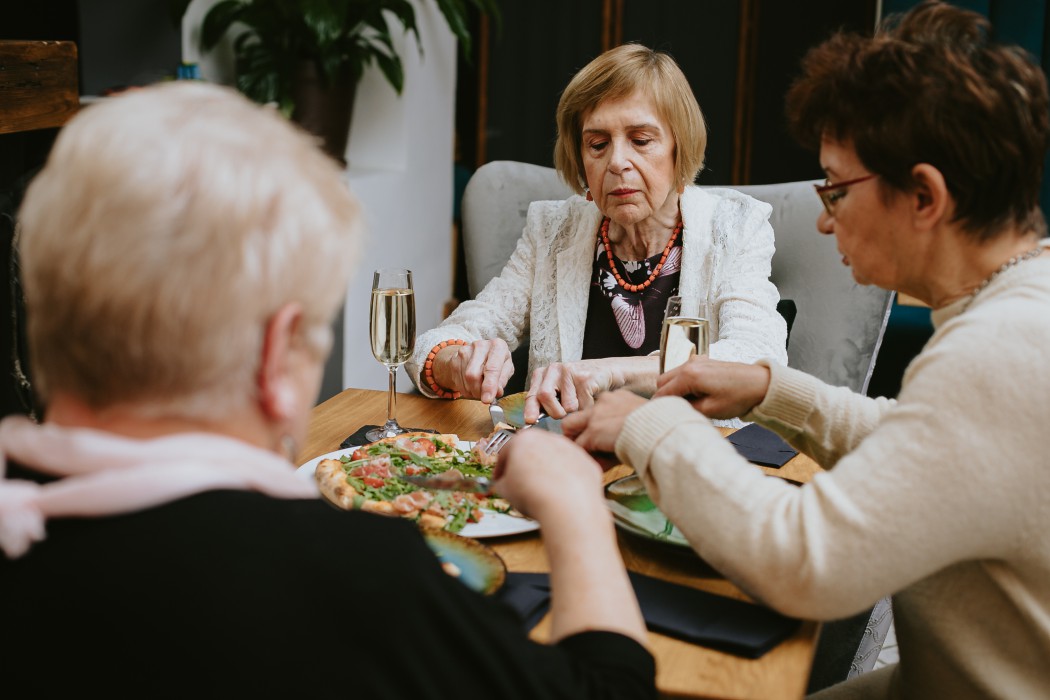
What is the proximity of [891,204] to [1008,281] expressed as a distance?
0.50 feet

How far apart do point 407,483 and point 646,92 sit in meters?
1.19

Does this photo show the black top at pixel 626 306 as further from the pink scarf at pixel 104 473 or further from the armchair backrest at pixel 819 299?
the pink scarf at pixel 104 473

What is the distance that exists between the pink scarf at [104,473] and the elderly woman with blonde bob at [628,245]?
125 centimetres

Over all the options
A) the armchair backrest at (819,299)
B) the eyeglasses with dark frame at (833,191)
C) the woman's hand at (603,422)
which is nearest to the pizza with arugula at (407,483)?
the woman's hand at (603,422)

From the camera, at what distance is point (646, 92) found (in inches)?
83.9

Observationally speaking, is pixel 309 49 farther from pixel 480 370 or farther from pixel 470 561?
pixel 470 561

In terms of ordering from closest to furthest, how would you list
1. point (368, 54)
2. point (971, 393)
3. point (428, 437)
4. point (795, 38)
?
point (971, 393) < point (428, 437) < point (368, 54) < point (795, 38)

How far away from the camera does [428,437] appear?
1.45 meters

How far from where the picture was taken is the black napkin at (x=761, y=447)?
4.87 ft

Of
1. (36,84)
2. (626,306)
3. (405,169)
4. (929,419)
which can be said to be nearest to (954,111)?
(929,419)

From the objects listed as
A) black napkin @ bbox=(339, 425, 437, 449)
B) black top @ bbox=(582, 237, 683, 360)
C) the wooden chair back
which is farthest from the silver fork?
the wooden chair back

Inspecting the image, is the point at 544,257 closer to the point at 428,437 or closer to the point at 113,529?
the point at 428,437

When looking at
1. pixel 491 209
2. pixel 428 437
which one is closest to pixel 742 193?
pixel 491 209

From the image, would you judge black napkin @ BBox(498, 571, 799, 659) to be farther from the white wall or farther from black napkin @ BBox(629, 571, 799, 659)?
→ the white wall
